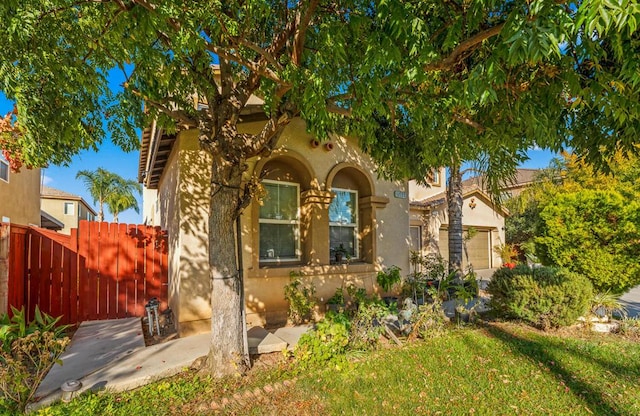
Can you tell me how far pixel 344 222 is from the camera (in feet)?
28.2

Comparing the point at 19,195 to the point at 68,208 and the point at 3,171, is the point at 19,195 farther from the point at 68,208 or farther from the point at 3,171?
the point at 68,208

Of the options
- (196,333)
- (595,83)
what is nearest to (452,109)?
(595,83)

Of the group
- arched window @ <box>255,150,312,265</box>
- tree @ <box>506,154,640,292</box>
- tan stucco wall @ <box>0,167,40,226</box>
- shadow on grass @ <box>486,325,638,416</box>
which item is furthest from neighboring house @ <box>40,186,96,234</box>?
tree @ <box>506,154,640,292</box>

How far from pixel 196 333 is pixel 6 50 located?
487cm

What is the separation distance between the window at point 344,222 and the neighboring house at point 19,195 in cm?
1149

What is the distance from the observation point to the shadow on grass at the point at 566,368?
410 centimetres

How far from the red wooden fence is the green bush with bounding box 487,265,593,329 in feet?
25.2

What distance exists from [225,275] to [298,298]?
7.40 ft

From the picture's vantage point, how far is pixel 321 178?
7.77 m

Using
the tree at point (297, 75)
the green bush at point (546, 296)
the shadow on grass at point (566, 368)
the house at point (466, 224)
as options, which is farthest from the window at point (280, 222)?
the house at point (466, 224)

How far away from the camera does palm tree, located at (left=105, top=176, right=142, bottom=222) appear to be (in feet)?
104

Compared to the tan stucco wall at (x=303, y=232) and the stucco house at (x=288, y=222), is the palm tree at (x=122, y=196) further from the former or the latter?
the tan stucco wall at (x=303, y=232)

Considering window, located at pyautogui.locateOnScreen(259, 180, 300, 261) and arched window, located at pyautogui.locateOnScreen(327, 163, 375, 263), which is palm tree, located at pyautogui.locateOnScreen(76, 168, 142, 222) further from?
arched window, located at pyautogui.locateOnScreen(327, 163, 375, 263)

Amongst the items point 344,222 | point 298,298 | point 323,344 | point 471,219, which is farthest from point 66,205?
point 323,344
